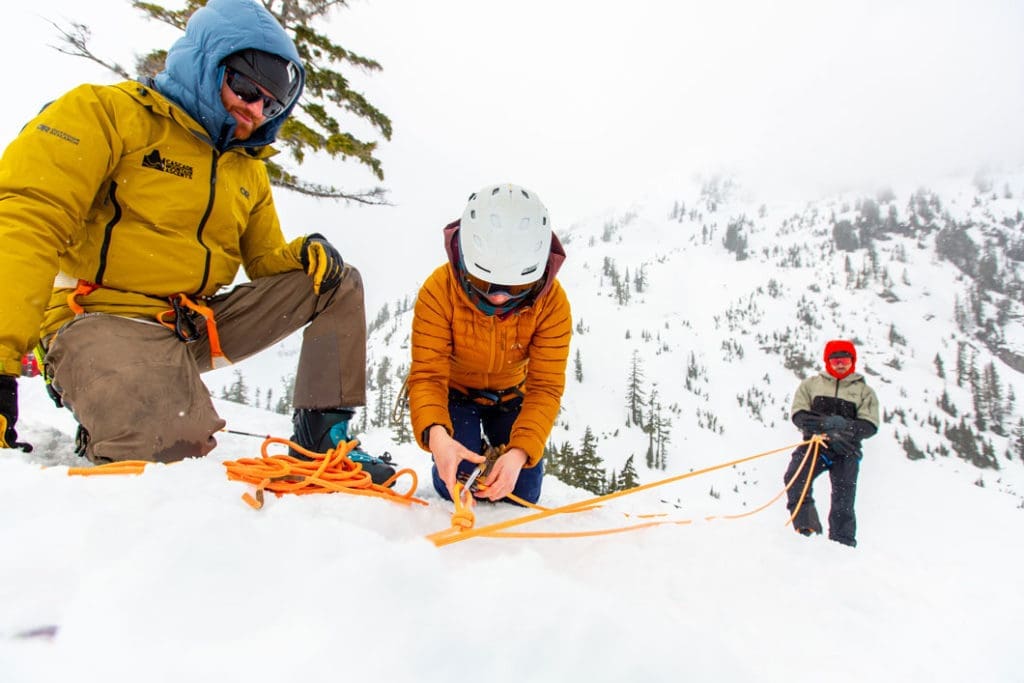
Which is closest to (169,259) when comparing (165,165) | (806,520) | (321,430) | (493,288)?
(165,165)

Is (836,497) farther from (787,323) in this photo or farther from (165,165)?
(787,323)

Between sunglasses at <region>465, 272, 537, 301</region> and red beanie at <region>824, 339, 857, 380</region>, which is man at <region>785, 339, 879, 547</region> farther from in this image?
sunglasses at <region>465, 272, 537, 301</region>

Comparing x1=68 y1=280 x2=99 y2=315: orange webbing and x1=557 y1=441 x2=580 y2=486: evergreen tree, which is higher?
x1=68 y1=280 x2=99 y2=315: orange webbing

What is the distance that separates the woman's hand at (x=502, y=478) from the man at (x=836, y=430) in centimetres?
402

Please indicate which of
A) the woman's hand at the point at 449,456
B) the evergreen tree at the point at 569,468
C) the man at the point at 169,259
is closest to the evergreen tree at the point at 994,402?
the evergreen tree at the point at 569,468

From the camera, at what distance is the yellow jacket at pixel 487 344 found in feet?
8.34

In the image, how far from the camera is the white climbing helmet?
2.36m

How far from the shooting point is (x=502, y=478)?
2.21 m

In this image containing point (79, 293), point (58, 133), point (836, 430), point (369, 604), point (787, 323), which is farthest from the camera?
point (787, 323)

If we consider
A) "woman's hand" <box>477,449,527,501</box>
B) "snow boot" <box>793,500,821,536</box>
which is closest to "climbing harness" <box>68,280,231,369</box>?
"woman's hand" <box>477,449,527,501</box>

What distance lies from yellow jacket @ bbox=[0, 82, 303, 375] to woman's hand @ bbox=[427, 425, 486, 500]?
4.38 feet

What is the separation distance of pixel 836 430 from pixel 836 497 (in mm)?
692

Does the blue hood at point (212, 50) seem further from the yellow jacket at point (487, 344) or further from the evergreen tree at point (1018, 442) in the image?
the evergreen tree at point (1018, 442)

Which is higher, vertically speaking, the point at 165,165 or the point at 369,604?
the point at 165,165
